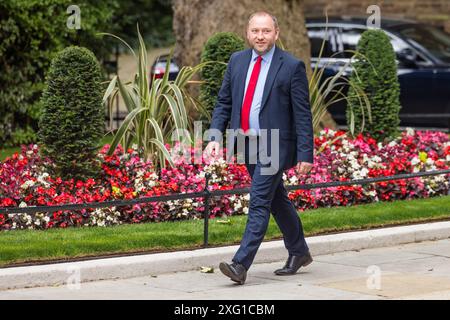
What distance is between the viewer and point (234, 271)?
871cm

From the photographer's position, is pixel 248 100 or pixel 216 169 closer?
pixel 248 100

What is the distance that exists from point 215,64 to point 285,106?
4.10 meters

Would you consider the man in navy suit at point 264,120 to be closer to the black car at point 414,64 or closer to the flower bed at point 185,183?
the flower bed at point 185,183

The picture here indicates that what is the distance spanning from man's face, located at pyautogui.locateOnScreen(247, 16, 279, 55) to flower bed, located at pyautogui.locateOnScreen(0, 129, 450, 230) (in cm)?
246

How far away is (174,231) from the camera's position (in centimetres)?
1019

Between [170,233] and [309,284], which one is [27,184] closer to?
[170,233]

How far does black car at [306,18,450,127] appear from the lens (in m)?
17.1

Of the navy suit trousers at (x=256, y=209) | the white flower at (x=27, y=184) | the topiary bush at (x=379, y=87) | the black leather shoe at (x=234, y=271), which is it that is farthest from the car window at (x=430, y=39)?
the black leather shoe at (x=234, y=271)

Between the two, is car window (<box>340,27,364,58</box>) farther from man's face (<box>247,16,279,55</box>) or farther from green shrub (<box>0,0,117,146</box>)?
man's face (<box>247,16,279,55</box>)

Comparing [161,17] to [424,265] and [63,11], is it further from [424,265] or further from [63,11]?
[424,265]

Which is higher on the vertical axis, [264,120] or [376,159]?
[264,120]

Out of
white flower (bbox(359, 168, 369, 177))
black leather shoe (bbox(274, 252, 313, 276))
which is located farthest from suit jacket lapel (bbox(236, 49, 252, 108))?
white flower (bbox(359, 168, 369, 177))

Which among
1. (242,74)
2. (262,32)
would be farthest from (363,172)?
(262,32)

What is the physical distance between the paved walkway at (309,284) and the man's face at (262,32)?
1.72 meters
